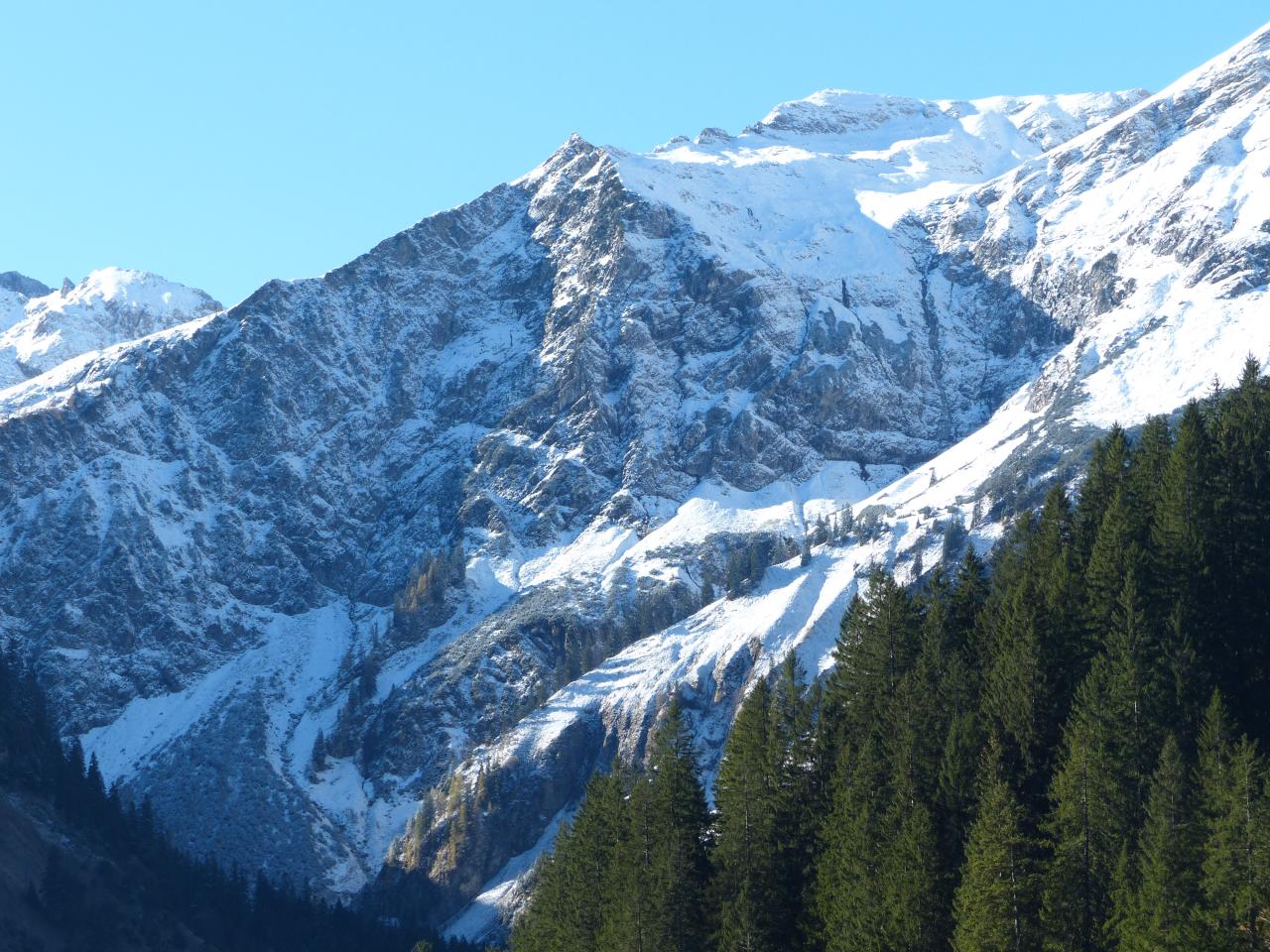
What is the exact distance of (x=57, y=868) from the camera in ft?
638

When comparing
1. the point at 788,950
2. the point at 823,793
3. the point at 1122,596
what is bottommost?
the point at 788,950

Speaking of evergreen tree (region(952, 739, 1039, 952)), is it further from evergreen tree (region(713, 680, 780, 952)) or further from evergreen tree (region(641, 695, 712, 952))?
evergreen tree (region(641, 695, 712, 952))

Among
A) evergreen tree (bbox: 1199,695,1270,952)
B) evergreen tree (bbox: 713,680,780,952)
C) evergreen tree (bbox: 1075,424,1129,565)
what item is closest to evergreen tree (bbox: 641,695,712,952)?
evergreen tree (bbox: 713,680,780,952)

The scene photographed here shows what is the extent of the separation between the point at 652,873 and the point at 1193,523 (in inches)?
1420

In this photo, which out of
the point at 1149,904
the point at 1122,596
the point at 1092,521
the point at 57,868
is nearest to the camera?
the point at 1149,904

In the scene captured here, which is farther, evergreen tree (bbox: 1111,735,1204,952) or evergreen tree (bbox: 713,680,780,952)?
evergreen tree (bbox: 713,680,780,952)

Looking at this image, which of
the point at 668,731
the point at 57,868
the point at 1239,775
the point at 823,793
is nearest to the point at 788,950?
the point at 823,793

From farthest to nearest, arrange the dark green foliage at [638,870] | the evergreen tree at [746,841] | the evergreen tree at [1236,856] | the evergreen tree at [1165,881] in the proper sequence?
the dark green foliage at [638,870] → the evergreen tree at [746,841] → the evergreen tree at [1165,881] → the evergreen tree at [1236,856]

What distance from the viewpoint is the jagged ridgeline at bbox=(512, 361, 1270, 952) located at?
84.9 m

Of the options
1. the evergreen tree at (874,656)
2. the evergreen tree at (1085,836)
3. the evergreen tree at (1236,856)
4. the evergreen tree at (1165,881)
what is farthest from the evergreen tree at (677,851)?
the evergreen tree at (1236,856)

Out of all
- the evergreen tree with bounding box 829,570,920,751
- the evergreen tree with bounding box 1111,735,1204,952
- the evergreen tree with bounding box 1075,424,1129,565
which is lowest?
the evergreen tree with bounding box 1111,735,1204,952

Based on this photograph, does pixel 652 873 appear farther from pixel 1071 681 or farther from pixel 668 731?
pixel 1071 681

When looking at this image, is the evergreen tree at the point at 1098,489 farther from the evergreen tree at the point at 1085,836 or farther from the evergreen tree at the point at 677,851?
the evergreen tree at the point at 677,851

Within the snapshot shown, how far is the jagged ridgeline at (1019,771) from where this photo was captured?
8488cm
